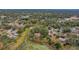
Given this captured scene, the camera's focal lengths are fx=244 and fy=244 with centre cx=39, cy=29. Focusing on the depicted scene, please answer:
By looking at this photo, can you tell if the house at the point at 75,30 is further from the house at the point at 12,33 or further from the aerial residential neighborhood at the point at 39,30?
the house at the point at 12,33

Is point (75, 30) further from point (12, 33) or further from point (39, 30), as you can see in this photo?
point (12, 33)

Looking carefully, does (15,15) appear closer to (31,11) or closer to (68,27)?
(31,11)

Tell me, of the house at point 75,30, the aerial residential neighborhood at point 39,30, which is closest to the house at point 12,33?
the aerial residential neighborhood at point 39,30

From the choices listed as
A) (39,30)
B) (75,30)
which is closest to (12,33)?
(39,30)

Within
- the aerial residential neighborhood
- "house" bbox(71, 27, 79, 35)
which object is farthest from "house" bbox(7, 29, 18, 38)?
"house" bbox(71, 27, 79, 35)

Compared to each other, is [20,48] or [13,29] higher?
[13,29]

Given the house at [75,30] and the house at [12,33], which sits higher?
the house at [75,30]

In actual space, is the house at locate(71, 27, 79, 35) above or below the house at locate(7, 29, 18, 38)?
above

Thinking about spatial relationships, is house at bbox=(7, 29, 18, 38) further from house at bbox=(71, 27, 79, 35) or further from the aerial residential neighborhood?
house at bbox=(71, 27, 79, 35)
